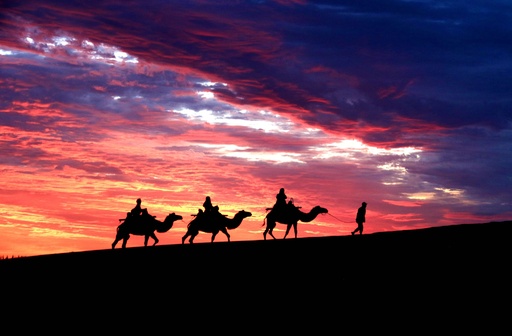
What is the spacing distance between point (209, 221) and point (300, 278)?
10.3 meters

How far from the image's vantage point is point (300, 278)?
25562 millimetres

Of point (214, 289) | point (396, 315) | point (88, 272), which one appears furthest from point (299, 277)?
point (88, 272)

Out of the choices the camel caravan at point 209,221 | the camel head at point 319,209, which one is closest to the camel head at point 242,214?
the camel caravan at point 209,221

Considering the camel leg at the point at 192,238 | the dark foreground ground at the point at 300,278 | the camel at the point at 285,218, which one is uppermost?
the camel at the point at 285,218

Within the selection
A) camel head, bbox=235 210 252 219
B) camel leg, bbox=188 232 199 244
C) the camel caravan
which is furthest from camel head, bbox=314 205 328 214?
camel leg, bbox=188 232 199 244

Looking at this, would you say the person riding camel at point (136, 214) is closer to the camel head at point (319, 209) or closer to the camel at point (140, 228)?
the camel at point (140, 228)

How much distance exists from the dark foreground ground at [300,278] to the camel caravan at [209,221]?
0.99 meters

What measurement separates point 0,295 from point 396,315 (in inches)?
594

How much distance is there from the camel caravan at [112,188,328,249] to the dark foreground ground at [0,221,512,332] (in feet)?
3.23

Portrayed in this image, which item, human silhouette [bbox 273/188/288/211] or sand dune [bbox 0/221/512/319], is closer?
sand dune [bbox 0/221/512/319]

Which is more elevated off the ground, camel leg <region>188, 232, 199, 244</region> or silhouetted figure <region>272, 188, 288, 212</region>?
silhouetted figure <region>272, 188, 288, 212</region>

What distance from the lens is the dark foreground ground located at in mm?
22223

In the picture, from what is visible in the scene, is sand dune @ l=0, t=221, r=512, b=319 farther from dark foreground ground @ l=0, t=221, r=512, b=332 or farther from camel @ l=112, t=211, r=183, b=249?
camel @ l=112, t=211, r=183, b=249

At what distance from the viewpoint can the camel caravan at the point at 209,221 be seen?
1387 inches
